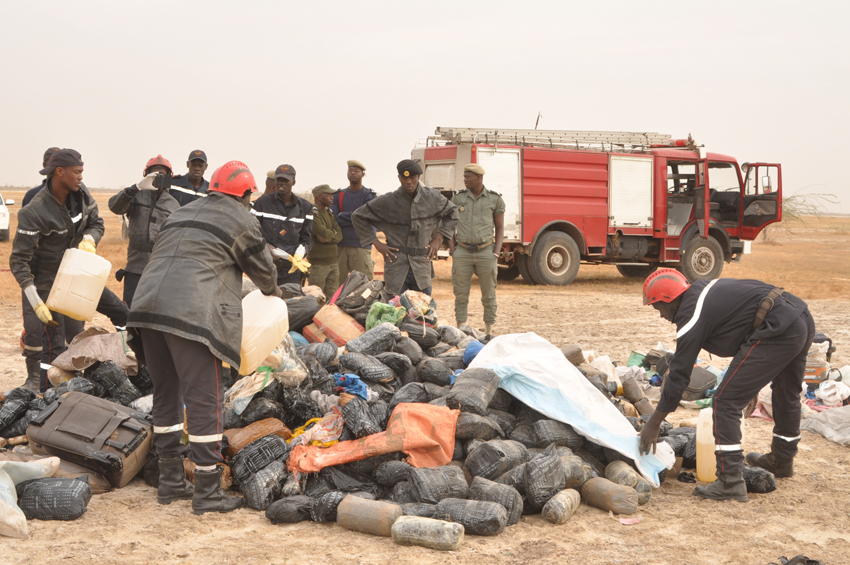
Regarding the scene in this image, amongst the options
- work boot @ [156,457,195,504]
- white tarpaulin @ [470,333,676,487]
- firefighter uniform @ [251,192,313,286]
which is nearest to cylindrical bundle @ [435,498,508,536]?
white tarpaulin @ [470,333,676,487]

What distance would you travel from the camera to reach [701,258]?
15.4 m

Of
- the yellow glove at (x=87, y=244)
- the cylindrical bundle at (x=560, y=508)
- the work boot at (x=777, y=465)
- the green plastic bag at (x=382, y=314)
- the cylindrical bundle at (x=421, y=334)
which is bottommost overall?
the work boot at (x=777, y=465)

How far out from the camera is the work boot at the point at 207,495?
382 centimetres

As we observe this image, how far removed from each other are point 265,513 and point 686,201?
13.6 m

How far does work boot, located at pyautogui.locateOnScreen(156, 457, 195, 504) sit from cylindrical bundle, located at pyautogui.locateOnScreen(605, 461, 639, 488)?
248 cm

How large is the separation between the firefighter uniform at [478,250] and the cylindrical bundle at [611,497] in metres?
4.18

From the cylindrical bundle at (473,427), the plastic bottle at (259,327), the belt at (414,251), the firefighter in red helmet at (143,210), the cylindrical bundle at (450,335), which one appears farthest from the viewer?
the belt at (414,251)

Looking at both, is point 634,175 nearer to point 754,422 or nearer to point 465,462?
point 754,422

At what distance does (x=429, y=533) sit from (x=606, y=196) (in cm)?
1214

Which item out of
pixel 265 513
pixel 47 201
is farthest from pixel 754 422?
pixel 47 201

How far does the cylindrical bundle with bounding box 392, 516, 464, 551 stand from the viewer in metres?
3.41

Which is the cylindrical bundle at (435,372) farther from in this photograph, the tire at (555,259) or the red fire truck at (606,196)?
the tire at (555,259)

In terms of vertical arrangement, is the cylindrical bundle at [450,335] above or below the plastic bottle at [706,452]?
above

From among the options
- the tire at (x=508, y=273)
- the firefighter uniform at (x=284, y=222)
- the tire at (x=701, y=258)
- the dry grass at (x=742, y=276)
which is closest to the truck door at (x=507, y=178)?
the dry grass at (x=742, y=276)
